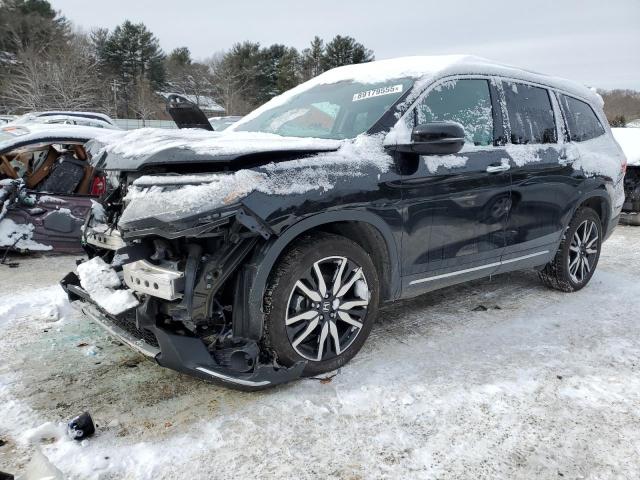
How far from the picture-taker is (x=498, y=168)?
3.72 m

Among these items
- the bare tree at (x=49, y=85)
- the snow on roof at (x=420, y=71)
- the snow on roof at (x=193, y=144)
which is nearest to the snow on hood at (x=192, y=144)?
the snow on roof at (x=193, y=144)

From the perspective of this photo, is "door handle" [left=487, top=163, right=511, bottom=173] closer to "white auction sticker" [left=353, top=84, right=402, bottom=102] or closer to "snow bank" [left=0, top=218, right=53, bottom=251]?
"white auction sticker" [left=353, top=84, right=402, bottom=102]

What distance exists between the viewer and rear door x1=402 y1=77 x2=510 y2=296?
3.28m

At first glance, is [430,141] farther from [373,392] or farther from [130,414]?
[130,414]

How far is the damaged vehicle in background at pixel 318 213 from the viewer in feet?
8.27

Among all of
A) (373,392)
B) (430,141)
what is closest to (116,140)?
(430,141)

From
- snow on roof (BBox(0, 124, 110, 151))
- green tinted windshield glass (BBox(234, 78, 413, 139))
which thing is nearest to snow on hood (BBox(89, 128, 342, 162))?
green tinted windshield glass (BBox(234, 78, 413, 139))

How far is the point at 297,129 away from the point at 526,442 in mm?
2481

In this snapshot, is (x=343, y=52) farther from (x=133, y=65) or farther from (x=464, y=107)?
(x=464, y=107)

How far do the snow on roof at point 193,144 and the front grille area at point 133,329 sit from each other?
853mm

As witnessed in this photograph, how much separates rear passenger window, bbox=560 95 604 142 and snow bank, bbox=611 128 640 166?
3938mm

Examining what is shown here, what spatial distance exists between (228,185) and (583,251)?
380 centimetres

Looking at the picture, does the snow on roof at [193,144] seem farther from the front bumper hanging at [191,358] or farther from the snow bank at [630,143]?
the snow bank at [630,143]

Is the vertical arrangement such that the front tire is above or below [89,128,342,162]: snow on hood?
below
